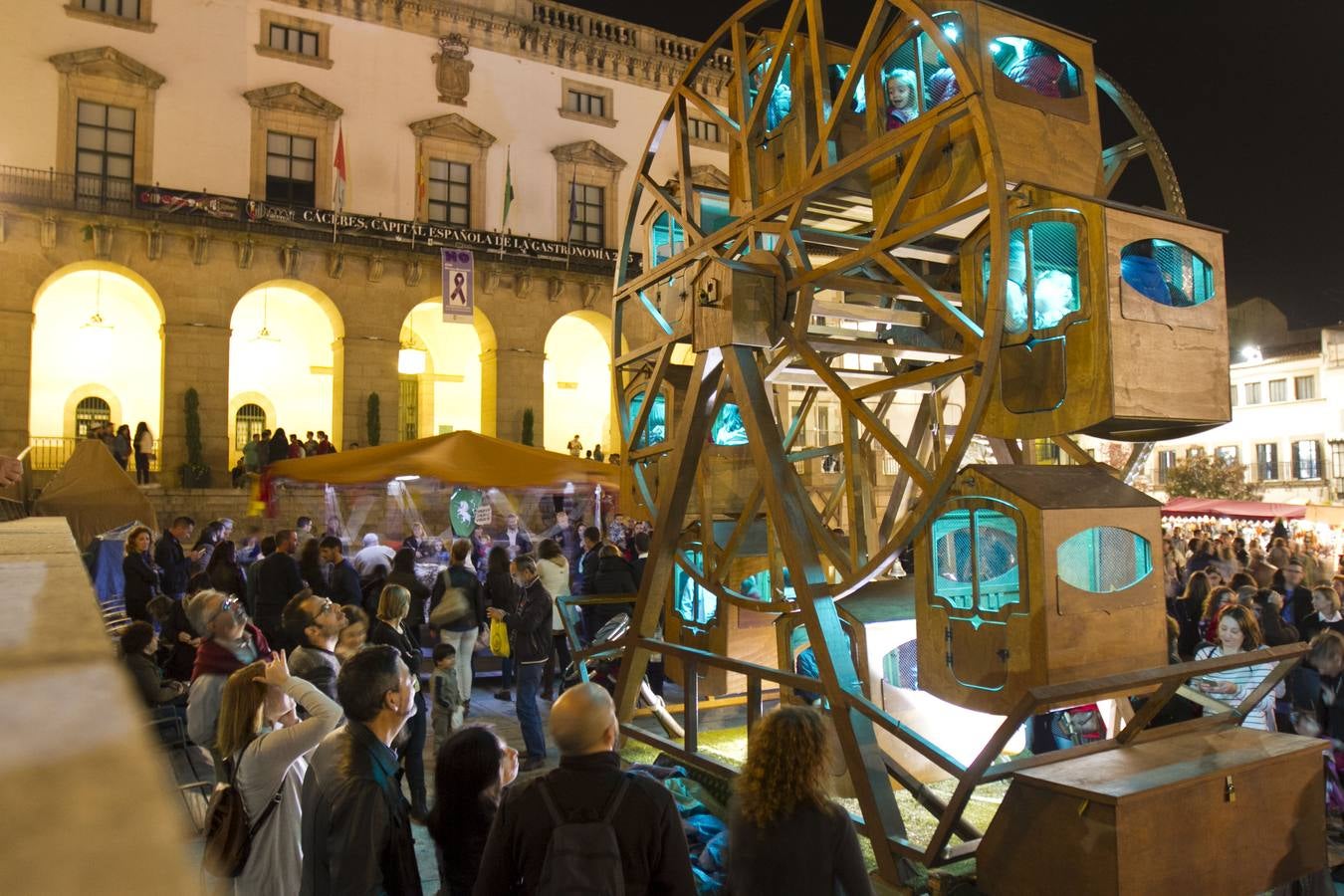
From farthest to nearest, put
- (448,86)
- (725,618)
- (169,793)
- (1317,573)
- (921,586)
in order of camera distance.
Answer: (448,86), (1317,573), (725,618), (921,586), (169,793)

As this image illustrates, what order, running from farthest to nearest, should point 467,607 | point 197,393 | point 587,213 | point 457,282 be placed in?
point 587,213
point 457,282
point 197,393
point 467,607

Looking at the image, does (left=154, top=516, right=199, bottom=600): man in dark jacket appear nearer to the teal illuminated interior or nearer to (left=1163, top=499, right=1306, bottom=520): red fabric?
the teal illuminated interior

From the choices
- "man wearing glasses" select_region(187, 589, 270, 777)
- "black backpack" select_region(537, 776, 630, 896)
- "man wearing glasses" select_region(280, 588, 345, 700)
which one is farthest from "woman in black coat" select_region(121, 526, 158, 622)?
"black backpack" select_region(537, 776, 630, 896)

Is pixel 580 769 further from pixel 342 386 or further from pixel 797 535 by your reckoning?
pixel 342 386

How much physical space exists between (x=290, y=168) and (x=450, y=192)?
456 cm

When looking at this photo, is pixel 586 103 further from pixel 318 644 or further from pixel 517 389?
pixel 318 644

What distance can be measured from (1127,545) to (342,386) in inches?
933

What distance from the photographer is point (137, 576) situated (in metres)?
10.0

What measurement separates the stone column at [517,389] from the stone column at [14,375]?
37.3 ft

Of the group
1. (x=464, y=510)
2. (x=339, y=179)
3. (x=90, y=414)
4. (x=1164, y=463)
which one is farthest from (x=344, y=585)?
(x=1164, y=463)

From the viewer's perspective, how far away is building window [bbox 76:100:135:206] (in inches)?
945

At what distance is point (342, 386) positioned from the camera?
85.1 feet

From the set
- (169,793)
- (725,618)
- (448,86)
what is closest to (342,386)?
(448,86)


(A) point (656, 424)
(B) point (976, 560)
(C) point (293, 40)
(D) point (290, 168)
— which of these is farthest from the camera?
(C) point (293, 40)
